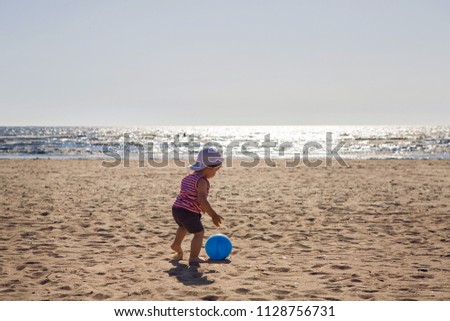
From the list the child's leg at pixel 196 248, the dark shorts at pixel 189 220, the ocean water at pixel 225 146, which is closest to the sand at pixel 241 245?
the child's leg at pixel 196 248

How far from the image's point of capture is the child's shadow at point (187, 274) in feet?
17.5

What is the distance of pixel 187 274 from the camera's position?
5668 mm

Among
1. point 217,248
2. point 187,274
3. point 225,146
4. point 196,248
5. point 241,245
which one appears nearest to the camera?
point 187,274

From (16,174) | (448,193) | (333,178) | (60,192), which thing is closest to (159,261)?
(60,192)

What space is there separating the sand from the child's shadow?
0.5 inches

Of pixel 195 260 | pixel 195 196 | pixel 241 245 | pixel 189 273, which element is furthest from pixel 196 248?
pixel 241 245

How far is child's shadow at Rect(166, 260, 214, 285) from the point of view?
17.5 feet

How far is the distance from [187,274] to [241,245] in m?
1.80

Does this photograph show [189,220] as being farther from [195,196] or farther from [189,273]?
[189,273]

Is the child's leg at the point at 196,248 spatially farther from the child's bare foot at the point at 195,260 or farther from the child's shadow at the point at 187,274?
the child's shadow at the point at 187,274

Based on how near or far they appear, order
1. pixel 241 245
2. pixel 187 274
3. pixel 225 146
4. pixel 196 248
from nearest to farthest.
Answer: pixel 187 274
pixel 196 248
pixel 241 245
pixel 225 146

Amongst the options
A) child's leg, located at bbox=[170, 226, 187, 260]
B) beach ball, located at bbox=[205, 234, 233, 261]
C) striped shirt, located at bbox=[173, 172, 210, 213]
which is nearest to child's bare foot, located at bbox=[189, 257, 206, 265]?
beach ball, located at bbox=[205, 234, 233, 261]

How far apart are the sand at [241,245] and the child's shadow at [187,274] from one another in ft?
0.04
